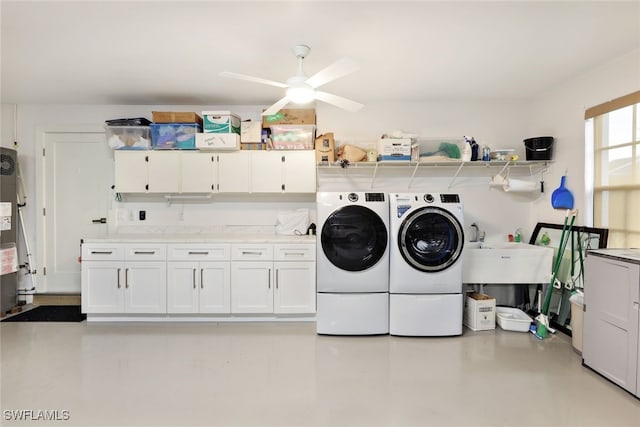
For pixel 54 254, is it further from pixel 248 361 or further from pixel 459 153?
pixel 459 153

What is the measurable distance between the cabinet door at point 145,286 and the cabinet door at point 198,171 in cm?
90

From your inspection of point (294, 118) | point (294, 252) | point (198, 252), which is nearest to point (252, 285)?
point (294, 252)

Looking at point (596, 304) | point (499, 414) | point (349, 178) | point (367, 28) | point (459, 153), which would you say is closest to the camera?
point (499, 414)

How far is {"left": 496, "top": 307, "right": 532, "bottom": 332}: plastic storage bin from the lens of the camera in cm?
325

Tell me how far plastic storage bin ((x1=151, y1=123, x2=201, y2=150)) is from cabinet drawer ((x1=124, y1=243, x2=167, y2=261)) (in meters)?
1.08

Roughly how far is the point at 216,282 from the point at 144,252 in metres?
0.79

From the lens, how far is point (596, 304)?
2471 millimetres

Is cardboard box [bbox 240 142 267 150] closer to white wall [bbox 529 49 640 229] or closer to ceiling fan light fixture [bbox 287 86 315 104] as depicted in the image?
ceiling fan light fixture [bbox 287 86 315 104]

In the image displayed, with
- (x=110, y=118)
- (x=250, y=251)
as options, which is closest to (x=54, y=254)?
(x=110, y=118)

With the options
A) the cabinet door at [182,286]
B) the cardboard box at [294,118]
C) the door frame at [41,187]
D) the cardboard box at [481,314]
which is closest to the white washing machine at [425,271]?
the cardboard box at [481,314]

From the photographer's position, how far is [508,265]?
3.42m

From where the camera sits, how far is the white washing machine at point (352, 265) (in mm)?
3164

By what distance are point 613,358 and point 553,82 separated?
2.52m

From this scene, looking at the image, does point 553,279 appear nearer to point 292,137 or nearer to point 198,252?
point 292,137
